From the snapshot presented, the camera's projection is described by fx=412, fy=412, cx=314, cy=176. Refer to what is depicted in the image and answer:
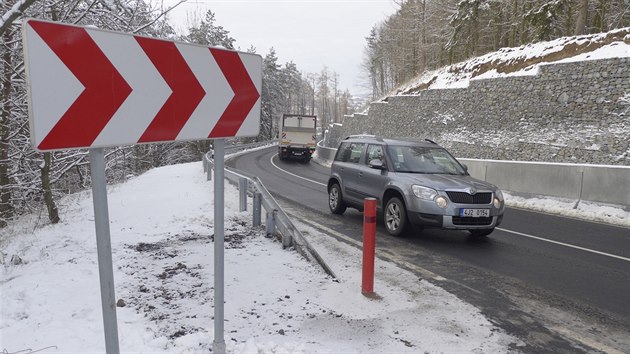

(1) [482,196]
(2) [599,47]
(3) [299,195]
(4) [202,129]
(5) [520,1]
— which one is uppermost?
(5) [520,1]

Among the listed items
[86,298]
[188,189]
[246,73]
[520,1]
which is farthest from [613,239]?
[520,1]

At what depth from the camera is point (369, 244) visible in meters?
4.66

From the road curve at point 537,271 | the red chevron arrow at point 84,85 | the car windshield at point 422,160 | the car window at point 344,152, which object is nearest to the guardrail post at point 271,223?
the road curve at point 537,271

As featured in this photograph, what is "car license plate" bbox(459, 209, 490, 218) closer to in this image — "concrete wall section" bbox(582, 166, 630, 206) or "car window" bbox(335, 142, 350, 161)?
"car window" bbox(335, 142, 350, 161)

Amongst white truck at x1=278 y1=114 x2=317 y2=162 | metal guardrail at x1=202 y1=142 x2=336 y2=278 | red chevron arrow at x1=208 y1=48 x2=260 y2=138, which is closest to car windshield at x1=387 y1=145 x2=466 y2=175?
metal guardrail at x1=202 y1=142 x2=336 y2=278

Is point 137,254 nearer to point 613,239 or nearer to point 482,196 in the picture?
point 482,196

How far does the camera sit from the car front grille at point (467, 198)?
22.9ft

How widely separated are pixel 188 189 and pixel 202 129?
9512 mm

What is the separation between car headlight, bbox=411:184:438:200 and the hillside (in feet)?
44.8

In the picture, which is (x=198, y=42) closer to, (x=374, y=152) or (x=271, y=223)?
(x=374, y=152)

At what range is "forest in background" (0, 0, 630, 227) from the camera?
731 cm

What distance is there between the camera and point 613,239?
786cm

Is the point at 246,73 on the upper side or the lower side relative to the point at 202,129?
upper

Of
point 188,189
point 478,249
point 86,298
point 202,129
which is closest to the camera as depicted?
point 202,129
